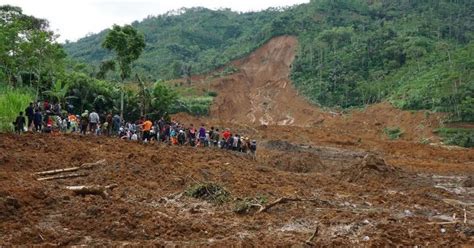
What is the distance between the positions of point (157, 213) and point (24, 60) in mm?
19380

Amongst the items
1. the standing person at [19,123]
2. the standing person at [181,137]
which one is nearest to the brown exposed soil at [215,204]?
the standing person at [19,123]

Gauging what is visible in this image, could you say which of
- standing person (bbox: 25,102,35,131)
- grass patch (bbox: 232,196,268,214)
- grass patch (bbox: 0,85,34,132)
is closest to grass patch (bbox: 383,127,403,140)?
standing person (bbox: 25,102,35,131)

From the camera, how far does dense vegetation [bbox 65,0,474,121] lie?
144 feet

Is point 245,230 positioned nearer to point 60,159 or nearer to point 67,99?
point 60,159

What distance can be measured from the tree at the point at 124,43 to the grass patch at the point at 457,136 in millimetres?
21315

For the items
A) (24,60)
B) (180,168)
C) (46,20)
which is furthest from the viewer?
(46,20)

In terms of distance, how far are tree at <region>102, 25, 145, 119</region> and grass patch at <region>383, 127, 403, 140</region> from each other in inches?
815

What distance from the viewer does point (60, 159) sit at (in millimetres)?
14125

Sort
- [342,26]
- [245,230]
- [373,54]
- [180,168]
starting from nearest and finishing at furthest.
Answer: [245,230] → [180,168] → [373,54] → [342,26]

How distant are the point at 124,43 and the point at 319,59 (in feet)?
119

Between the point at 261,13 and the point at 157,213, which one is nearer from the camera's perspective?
the point at 157,213

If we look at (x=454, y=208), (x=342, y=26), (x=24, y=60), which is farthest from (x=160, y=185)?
(x=342, y=26)

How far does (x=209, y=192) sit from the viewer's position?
1242cm

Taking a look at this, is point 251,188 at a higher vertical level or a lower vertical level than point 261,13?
lower
